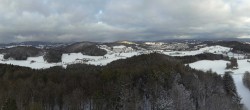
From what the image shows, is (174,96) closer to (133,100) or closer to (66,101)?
(133,100)

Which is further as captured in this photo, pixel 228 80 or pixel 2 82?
pixel 228 80

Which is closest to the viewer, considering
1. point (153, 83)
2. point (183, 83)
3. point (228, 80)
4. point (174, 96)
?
point (174, 96)

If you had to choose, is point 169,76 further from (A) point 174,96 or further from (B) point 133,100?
(B) point 133,100

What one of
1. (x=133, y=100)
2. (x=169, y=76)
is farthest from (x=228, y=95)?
(x=133, y=100)

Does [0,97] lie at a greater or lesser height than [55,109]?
greater

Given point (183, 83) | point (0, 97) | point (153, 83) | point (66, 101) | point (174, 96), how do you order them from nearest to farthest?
point (0, 97), point (66, 101), point (174, 96), point (153, 83), point (183, 83)

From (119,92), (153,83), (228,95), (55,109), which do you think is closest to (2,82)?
(55,109)
